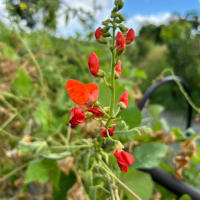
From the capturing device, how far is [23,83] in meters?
0.57

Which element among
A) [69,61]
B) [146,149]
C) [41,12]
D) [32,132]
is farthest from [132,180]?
[69,61]

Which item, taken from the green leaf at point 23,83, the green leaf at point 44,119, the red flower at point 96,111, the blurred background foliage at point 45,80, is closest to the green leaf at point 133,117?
the blurred background foliage at point 45,80

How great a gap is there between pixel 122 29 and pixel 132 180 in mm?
214

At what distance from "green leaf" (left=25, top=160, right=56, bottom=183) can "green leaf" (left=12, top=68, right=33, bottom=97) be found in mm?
234

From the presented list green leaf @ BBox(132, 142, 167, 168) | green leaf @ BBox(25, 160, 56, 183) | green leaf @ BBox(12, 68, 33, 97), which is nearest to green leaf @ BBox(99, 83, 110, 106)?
green leaf @ BBox(132, 142, 167, 168)

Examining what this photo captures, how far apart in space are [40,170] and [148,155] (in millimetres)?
191

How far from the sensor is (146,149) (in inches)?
13.1

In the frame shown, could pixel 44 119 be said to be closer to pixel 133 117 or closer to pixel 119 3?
pixel 133 117

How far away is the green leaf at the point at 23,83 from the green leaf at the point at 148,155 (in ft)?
1.15

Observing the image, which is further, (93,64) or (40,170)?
(40,170)

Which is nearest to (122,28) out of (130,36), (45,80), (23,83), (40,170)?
(130,36)

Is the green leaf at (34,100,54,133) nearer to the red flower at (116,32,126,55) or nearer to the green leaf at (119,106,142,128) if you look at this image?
the green leaf at (119,106,142,128)

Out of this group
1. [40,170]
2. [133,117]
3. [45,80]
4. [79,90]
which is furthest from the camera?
[45,80]

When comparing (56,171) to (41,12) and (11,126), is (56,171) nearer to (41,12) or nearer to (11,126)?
(11,126)
